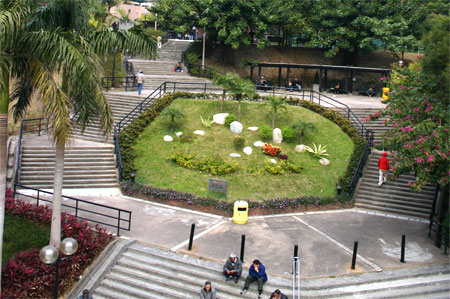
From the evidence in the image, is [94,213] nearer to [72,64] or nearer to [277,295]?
[72,64]

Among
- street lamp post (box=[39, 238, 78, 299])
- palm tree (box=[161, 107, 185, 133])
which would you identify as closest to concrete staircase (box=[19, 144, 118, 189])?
palm tree (box=[161, 107, 185, 133])

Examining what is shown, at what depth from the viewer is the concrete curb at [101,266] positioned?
12.5 metres

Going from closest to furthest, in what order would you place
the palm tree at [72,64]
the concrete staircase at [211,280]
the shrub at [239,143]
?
the palm tree at [72,64], the concrete staircase at [211,280], the shrub at [239,143]

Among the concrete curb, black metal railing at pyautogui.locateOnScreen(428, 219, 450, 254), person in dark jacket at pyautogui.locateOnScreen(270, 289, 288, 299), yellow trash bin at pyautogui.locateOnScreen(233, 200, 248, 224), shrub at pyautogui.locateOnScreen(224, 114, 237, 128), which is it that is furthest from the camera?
shrub at pyautogui.locateOnScreen(224, 114, 237, 128)

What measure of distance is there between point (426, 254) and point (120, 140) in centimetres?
1401

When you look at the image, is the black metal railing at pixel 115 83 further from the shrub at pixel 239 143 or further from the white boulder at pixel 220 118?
the shrub at pixel 239 143

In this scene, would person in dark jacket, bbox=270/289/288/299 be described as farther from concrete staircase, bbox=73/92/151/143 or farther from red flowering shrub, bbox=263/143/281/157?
concrete staircase, bbox=73/92/151/143

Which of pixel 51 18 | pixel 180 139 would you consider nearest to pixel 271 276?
pixel 51 18

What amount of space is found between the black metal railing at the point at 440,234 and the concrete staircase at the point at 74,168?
12.7 meters

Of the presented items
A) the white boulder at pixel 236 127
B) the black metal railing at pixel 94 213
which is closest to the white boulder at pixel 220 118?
the white boulder at pixel 236 127

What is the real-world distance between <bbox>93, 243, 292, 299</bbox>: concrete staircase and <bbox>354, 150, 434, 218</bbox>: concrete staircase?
837 cm

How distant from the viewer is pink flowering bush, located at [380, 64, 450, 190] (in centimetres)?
1305

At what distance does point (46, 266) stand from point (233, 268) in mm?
4965

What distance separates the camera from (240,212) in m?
→ 16.5
